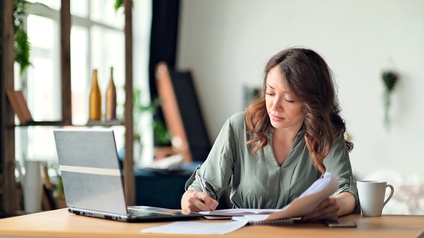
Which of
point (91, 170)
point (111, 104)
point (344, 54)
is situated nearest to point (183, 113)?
point (344, 54)

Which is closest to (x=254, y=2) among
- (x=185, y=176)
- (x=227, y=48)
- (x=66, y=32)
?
(x=227, y=48)

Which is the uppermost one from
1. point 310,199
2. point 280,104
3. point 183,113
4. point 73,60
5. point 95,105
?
point 73,60

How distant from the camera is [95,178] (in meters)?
2.62

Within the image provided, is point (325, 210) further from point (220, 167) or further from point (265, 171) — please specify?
point (220, 167)

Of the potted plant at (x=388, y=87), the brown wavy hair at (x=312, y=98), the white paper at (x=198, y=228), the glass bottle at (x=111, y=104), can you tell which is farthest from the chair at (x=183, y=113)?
the white paper at (x=198, y=228)

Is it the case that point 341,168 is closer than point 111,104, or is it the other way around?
point 341,168

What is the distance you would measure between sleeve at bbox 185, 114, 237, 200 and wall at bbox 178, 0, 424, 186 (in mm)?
5159

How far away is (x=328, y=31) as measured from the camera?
895 cm

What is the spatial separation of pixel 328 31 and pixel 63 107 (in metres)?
4.64

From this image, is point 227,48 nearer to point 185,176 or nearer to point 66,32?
point 185,176

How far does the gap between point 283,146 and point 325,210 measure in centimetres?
50

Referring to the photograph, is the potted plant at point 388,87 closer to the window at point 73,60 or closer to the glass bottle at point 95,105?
the window at point 73,60

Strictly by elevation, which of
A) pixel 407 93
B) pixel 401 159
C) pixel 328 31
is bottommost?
pixel 401 159

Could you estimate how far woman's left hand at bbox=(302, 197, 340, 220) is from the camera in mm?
2587
